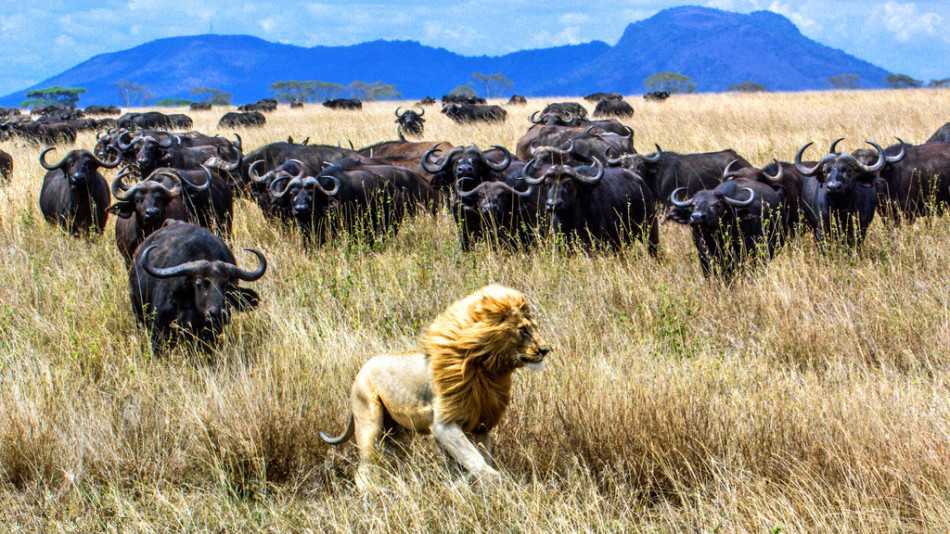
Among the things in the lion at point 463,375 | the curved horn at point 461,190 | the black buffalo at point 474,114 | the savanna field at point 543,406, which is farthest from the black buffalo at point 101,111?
the lion at point 463,375

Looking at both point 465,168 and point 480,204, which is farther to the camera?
point 465,168

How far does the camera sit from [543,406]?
3.92 metres

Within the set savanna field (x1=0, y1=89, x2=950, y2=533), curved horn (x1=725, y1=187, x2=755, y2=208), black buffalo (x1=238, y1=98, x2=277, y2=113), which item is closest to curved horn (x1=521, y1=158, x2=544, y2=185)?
savanna field (x1=0, y1=89, x2=950, y2=533)

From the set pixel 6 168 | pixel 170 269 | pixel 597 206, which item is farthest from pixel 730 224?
pixel 6 168

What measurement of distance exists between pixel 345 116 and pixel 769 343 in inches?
1073

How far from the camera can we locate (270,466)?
3.74 meters

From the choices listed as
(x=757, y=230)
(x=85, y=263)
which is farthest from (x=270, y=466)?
(x=757, y=230)

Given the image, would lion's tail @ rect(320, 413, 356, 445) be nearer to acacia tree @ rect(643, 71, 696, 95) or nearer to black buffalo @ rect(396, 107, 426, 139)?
black buffalo @ rect(396, 107, 426, 139)

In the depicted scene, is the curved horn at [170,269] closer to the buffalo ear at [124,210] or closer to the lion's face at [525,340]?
the buffalo ear at [124,210]

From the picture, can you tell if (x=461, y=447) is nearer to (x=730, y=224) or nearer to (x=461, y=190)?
(x=730, y=224)

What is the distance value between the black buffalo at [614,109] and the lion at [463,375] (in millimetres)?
24988

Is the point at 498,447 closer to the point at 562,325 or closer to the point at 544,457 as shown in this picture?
the point at 544,457

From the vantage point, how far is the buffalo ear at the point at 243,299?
211 inches

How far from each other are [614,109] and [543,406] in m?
25.1
